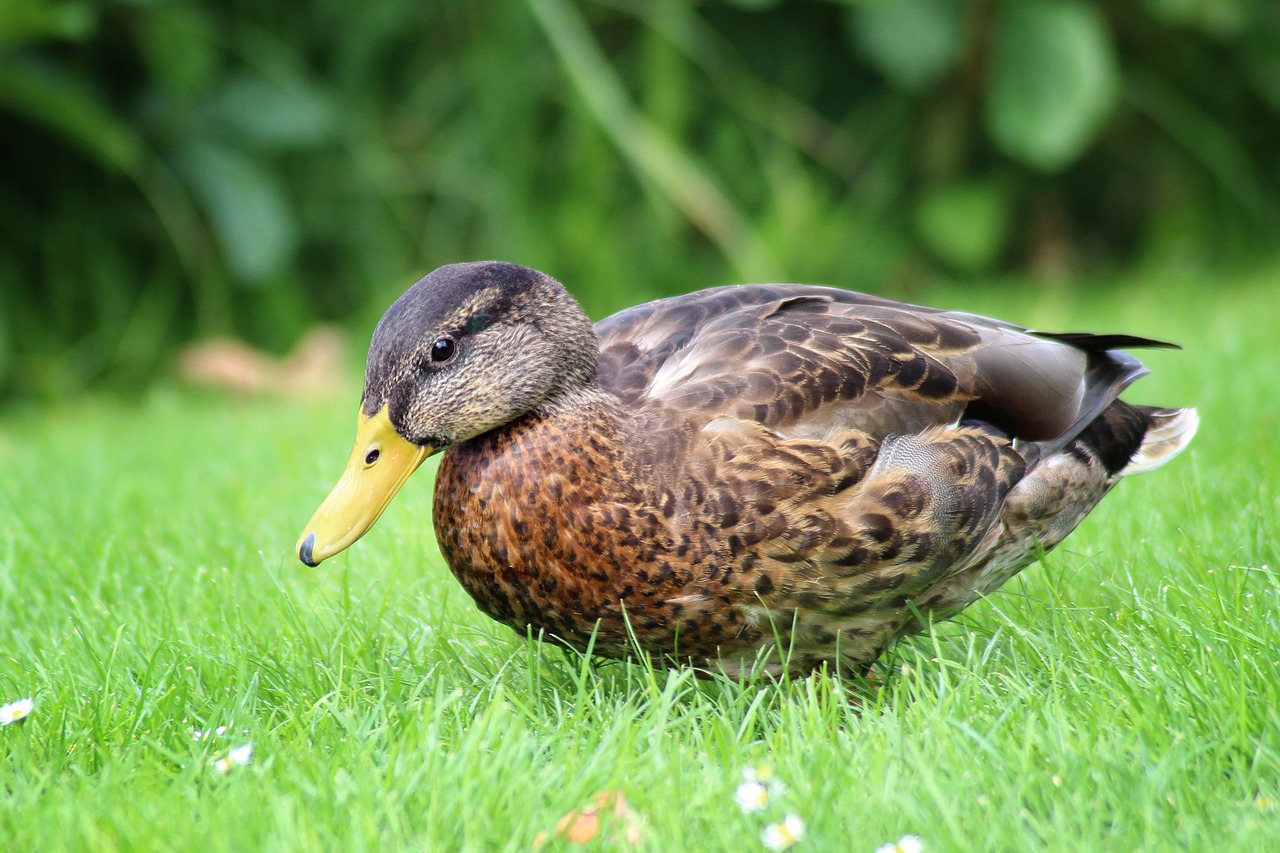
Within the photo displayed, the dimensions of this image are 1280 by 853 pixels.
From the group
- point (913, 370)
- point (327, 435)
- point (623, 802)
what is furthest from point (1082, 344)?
point (327, 435)

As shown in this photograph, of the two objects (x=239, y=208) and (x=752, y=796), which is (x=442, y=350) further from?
(x=239, y=208)

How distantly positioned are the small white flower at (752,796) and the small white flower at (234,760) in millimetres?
809

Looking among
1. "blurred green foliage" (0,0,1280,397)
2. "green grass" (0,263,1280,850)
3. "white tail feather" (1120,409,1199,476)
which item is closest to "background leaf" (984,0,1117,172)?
"blurred green foliage" (0,0,1280,397)

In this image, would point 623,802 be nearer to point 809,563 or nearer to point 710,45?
point 809,563

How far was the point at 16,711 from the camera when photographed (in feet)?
7.90

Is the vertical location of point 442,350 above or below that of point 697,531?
above

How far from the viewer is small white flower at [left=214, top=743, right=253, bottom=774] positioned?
7.23 ft

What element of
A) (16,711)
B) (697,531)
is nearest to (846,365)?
(697,531)

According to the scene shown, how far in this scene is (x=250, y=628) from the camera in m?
2.95

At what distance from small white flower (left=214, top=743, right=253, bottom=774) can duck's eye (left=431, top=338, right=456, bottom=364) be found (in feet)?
2.65

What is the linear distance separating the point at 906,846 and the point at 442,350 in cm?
128

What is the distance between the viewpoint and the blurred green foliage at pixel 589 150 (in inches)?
239

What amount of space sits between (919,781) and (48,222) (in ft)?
17.5

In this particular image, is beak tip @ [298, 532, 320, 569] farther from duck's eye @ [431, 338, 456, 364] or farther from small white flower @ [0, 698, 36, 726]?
small white flower @ [0, 698, 36, 726]
